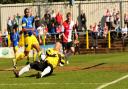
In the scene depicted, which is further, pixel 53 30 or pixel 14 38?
pixel 53 30

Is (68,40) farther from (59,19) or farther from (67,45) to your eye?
(59,19)

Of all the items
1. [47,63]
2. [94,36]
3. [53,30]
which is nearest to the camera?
[47,63]

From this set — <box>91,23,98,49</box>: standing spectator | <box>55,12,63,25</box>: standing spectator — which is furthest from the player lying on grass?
<box>55,12,63,25</box>: standing spectator

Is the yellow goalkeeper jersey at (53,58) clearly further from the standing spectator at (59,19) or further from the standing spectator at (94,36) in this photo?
the standing spectator at (59,19)

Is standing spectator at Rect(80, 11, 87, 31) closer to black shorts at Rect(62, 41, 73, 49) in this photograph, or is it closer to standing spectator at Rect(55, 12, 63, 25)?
standing spectator at Rect(55, 12, 63, 25)

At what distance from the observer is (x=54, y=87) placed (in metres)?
13.4

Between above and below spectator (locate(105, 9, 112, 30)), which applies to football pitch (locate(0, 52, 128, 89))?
below

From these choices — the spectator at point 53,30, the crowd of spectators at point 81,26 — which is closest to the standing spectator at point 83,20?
the crowd of spectators at point 81,26

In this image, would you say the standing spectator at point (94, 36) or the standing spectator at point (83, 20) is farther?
the standing spectator at point (83, 20)

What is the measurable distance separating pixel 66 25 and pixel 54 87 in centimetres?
Result: 953

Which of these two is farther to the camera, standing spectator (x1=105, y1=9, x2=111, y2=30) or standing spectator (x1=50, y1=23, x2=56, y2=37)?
standing spectator (x1=50, y1=23, x2=56, y2=37)

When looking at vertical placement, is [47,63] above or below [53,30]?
below

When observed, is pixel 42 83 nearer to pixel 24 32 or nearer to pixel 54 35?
pixel 24 32

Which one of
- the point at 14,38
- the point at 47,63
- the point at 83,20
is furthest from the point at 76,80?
the point at 83,20
